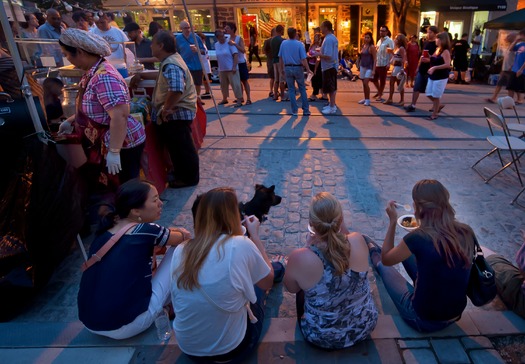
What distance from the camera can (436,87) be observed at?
714 centimetres

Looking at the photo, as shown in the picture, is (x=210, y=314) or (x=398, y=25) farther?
(x=398, y=25)

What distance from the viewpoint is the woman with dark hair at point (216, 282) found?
1.88m

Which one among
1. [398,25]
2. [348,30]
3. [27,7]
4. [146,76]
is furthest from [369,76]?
[348,30]

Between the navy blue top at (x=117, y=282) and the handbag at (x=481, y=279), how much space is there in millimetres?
1983

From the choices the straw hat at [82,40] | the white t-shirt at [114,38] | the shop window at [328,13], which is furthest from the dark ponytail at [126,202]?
the shop window at [328,13]

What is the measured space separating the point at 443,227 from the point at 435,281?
1.08ft

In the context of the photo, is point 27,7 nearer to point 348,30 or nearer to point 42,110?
point 42,110

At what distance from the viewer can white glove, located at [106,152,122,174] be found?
3.33 metres

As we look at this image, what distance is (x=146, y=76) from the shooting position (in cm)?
514

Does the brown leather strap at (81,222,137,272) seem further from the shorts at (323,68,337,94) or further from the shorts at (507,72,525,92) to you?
the shorts at (507,72,525,92)

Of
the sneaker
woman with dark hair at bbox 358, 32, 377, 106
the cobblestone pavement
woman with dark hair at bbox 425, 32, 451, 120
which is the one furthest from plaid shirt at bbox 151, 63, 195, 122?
woman with dark hair at bbox 358, 32, 377, 106

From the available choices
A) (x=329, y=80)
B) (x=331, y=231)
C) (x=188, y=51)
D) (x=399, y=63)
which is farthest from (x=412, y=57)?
(x=331, y=231)

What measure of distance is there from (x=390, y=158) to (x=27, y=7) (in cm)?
551

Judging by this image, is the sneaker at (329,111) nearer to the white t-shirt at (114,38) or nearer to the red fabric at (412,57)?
the red fabric at (412,57)
